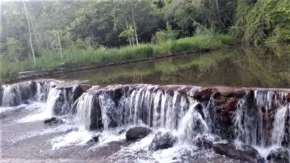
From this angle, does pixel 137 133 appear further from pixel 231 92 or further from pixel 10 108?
pixel 10 108

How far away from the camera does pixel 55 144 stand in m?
9.63

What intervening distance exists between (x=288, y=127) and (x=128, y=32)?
62.5 ft

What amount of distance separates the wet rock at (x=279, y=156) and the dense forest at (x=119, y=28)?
1503cm

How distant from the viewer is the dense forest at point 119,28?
21.9 m

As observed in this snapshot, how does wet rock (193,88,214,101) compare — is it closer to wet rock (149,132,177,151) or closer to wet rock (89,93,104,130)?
wet rock (149,132,177,151)

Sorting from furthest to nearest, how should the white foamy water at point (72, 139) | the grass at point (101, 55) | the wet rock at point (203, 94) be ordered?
the grass at point (101, 55) < the white foamy water at point (72, 139) < the wet rock at point (203, 94)

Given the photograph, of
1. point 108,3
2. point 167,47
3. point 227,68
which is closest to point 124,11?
point 108,3

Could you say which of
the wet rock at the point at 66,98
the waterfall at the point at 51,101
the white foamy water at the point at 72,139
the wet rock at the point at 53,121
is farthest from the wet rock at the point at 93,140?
the waterfall at the point at 51,101

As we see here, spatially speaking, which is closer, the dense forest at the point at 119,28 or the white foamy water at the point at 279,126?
the white foamy water at the point at 279,126

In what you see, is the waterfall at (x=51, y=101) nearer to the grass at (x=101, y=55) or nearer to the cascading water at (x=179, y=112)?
the cascading water at (x=179, y=112)

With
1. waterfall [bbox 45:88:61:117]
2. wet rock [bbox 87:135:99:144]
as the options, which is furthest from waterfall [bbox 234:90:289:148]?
waterfall [bbox 45:88:61:117]

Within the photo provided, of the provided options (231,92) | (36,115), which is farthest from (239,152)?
(36,115)

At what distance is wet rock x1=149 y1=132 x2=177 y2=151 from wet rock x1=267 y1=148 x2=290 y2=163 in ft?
7.83

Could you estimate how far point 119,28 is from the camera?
94.4ft
